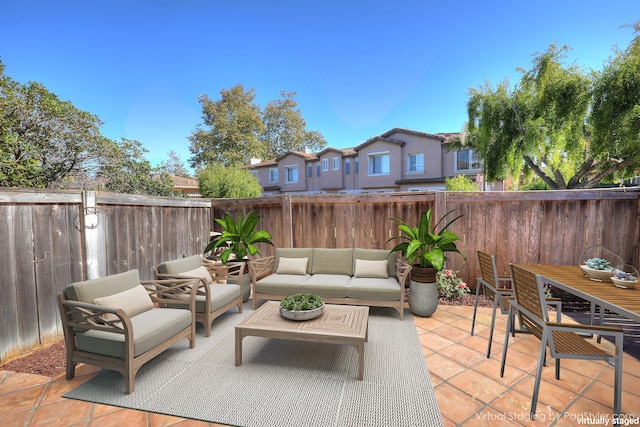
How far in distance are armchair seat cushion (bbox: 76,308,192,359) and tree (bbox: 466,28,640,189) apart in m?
11.0

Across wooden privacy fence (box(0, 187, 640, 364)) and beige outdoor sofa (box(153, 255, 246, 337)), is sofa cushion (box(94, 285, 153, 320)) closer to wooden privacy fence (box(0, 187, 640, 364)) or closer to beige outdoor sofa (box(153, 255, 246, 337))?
beige outdoor sofa (box(153, 255, 246, 337))

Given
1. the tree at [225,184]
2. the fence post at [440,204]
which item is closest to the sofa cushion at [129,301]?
the fence post at [440,204]

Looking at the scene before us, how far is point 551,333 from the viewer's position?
2.02m

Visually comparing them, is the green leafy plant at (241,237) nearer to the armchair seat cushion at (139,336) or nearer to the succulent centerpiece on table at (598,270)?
the armchair seat cushion at (139,336)

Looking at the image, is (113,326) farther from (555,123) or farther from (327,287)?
(555,123)

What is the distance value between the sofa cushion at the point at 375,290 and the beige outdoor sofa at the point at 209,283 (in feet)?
5.17

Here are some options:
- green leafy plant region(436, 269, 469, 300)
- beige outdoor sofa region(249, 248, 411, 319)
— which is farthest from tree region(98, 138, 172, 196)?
green leafy plant region(436, 269, 469, 300)

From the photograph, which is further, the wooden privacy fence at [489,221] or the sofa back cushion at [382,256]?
the sofa back cushion at [382,256]

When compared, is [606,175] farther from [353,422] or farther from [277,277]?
[353,422]

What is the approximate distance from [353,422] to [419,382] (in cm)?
75

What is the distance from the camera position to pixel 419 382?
2357mm

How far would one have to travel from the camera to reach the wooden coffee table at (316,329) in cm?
242

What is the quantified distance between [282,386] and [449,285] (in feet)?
10.3

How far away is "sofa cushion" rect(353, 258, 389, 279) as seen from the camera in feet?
13.7
